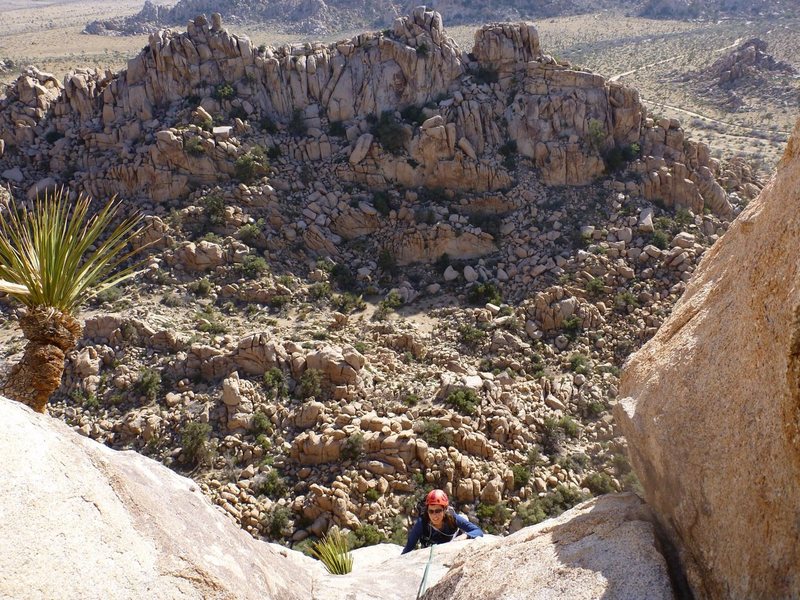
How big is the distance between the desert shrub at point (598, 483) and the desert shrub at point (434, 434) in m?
3.04

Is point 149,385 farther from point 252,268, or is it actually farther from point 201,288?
point 252,268

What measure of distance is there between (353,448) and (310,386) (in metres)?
2.18

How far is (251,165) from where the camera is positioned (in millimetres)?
21000

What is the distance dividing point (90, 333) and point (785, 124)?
41951 mm

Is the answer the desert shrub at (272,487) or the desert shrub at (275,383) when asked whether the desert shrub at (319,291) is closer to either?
the desert shrub at (275,383)

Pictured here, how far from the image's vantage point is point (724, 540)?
3.88 m

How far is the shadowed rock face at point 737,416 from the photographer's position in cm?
335

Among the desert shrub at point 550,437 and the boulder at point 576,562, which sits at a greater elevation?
the boulder at point 576,562

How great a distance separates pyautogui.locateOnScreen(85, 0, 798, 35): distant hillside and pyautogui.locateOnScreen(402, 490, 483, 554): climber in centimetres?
8721

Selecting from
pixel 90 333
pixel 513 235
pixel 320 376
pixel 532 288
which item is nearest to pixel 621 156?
pixel 513 235

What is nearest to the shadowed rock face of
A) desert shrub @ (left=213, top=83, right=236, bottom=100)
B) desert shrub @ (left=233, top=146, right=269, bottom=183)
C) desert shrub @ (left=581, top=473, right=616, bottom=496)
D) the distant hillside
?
desert shrub @ (left=581, top=473, right=616, bottom=496)

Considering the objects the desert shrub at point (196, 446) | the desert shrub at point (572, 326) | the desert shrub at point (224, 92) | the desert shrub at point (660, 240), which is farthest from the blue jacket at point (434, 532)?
the desert shrub at point (224, 92)

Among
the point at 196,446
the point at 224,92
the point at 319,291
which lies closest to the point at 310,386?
the point at 196,446

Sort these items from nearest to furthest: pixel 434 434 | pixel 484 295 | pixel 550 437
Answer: pixel 434 434 < pixel 550 437 < pixel 484 295
